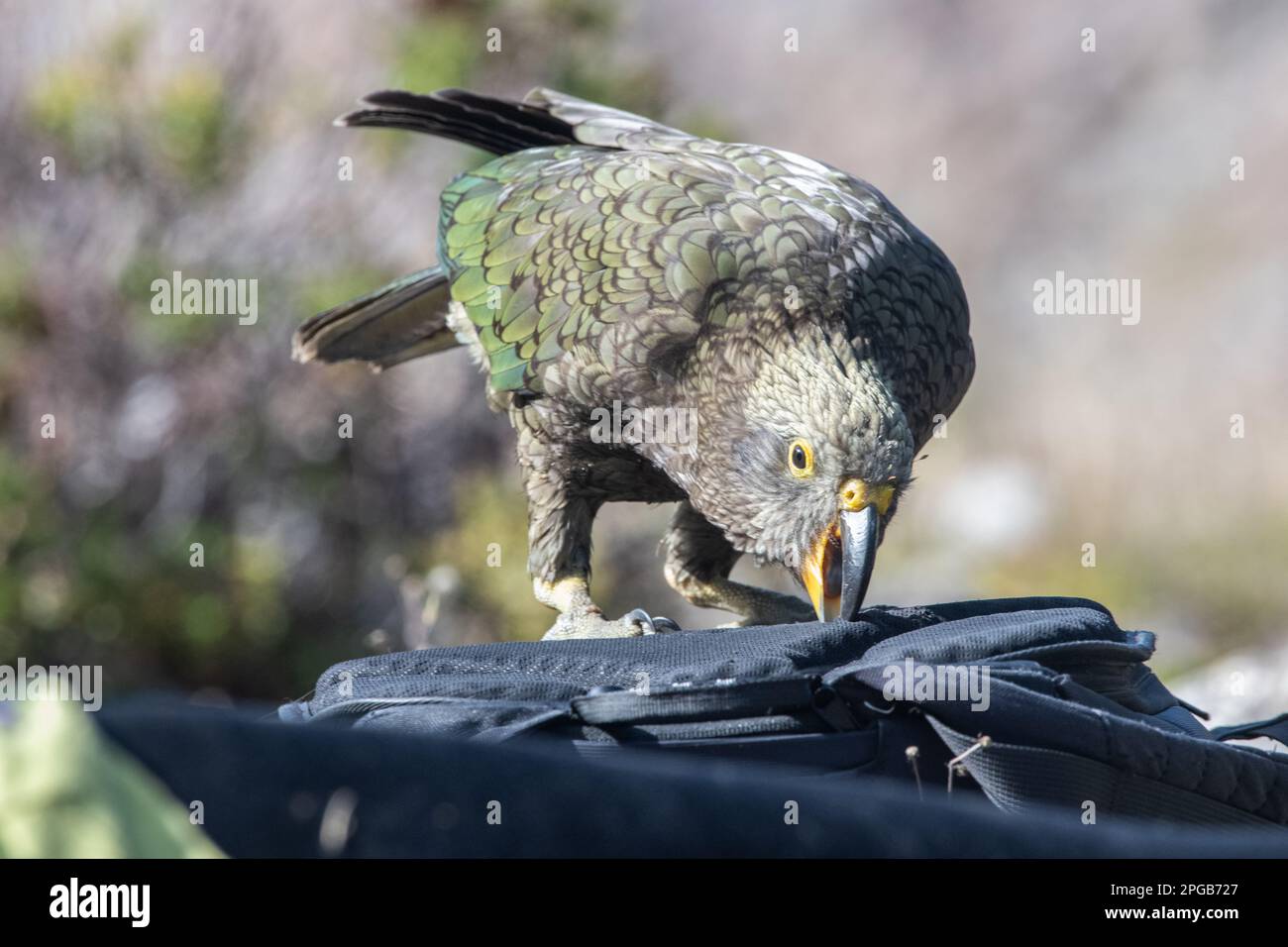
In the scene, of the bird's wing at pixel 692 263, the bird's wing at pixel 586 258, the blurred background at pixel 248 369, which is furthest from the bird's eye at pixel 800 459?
the blurred background at pixel 248 369

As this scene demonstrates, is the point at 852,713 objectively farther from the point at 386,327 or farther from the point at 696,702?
the point at 386,327

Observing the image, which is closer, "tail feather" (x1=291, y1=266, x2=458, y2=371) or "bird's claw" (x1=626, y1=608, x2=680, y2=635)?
"bird's claw" (x1=626, y1=608, x2=680, y2=635)

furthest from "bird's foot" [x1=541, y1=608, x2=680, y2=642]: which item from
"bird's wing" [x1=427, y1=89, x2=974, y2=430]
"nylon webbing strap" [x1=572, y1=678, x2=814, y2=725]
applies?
"nylon webbing strap" [x1=572, y1=678, x2=814, y2=725]

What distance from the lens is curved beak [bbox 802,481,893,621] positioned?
8.89 ft

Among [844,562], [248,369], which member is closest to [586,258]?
[844,562]

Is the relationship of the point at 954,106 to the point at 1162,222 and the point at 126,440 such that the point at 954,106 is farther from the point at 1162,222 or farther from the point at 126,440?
the point at 126,440

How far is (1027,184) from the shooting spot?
14125mm

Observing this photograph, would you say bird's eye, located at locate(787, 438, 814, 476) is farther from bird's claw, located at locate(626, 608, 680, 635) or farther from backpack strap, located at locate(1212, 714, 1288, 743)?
backpack strap, located at locate(1212, 714, 1288, 743)

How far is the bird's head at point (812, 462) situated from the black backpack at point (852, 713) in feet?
2.48

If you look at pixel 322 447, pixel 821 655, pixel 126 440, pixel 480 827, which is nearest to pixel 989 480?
pixel 322 447

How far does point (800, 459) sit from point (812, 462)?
0.14ft

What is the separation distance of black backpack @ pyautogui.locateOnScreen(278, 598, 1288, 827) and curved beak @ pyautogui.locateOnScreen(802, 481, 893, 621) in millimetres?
A: 653

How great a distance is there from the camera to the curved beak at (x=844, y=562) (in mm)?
2709
